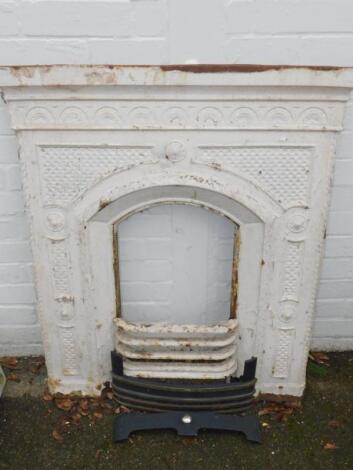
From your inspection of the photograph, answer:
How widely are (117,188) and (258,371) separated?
3.78ft

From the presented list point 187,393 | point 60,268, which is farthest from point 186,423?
point 60,268

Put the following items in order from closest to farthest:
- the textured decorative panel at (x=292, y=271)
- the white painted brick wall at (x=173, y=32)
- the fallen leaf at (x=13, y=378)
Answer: the white painted brick wall at (x=173, y=32), the textured decorative panel at (x=292, y=271), the fallen leaf at (x=13, y=378)

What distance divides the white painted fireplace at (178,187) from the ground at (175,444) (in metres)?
0.21

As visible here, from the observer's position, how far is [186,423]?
7.61 feet

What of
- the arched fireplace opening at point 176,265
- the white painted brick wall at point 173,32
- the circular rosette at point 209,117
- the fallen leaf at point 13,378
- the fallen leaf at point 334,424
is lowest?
the fallen leaf at point 334,424

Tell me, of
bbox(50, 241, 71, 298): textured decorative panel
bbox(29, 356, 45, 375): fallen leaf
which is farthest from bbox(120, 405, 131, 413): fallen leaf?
bbox(50, 241, 71, 298): textured decorative panel

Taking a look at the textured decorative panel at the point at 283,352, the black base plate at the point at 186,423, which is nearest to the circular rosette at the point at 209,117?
the textured decorative panel at the point at 283,352

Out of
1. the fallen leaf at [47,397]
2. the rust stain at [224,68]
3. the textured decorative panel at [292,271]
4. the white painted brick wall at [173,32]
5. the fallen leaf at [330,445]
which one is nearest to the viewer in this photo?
the rust stain at [224,68]

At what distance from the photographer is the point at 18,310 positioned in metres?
2.67

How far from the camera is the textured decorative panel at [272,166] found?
1.96 m

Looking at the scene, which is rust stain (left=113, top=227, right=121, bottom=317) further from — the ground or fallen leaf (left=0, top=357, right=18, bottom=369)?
fallen leaf (left=0, top=357, right=18, bottom=369)

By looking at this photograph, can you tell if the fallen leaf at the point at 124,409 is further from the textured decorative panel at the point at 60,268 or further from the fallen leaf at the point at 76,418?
the textured decorative panel at the point at 60,268

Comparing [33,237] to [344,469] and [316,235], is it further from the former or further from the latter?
[344,469]

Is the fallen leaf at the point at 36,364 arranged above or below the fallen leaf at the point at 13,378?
above
